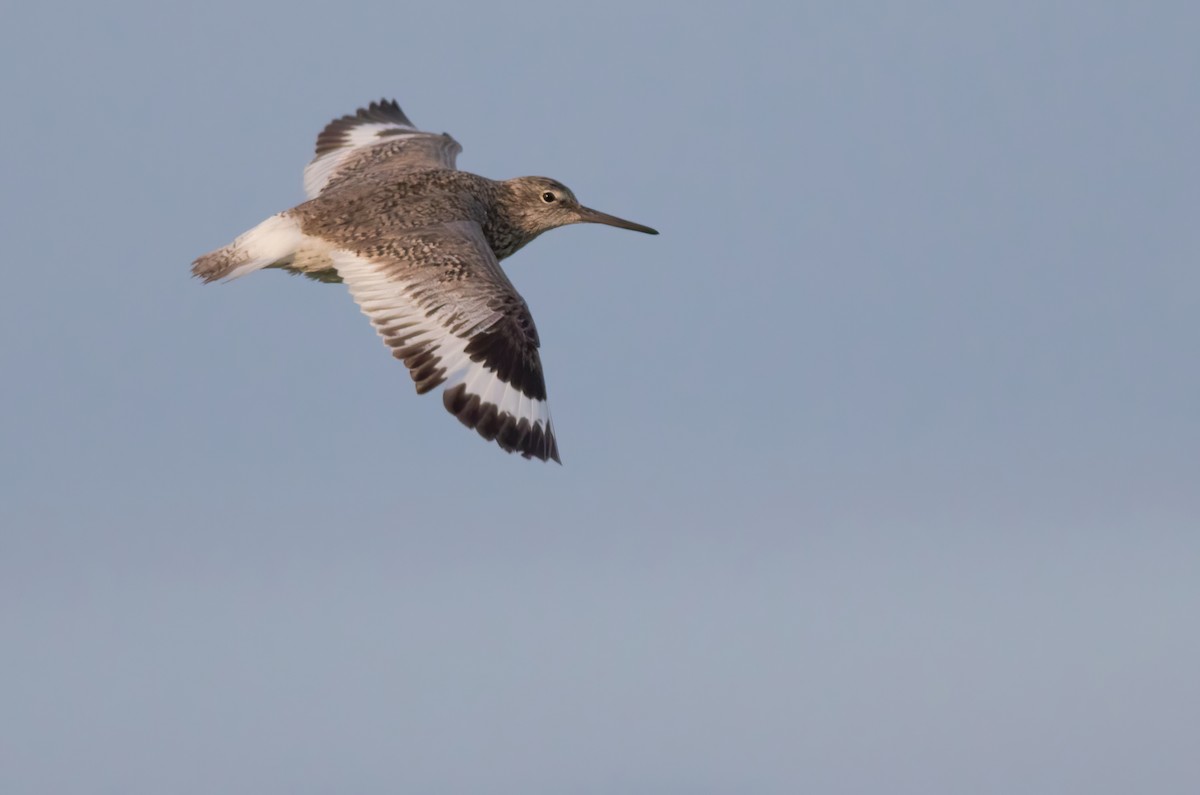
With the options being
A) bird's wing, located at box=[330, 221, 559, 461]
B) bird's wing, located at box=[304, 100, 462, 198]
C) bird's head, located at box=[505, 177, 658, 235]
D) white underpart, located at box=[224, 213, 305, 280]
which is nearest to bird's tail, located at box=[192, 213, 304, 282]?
white underpart, located at box=[224, 213, 305, 280]

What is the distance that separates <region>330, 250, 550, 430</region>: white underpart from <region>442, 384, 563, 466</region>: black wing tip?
6 cm

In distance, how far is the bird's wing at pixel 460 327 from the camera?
15.0 metres

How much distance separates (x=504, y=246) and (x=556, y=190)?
0.93 metres

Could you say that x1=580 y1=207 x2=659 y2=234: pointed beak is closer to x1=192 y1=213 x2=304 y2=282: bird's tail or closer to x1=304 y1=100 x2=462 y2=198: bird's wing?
x1=304 y1=100 x2=462 y2=198: bird's wing

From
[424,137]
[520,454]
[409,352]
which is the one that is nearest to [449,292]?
[409,352]

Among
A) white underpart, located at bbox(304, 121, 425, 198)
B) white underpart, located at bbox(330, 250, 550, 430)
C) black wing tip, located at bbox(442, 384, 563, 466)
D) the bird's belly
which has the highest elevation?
white underpart, located at bbox(304, 121, 425, 198)

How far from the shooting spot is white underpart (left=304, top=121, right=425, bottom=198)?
Result: 20453 mm

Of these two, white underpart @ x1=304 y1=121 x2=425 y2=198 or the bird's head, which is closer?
the bird's head

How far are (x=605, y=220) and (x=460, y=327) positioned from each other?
4589 millimetres

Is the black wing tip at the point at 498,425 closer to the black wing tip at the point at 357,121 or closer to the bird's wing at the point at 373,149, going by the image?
the bird's wing at the point at 373,149

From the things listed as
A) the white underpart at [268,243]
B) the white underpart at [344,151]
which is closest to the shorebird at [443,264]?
the white underpart at [268,243]

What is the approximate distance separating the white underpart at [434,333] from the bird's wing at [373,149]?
3480 millimetres

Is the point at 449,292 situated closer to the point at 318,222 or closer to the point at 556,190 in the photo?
the point at 318,222

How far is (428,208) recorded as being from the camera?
17109 millimetres
